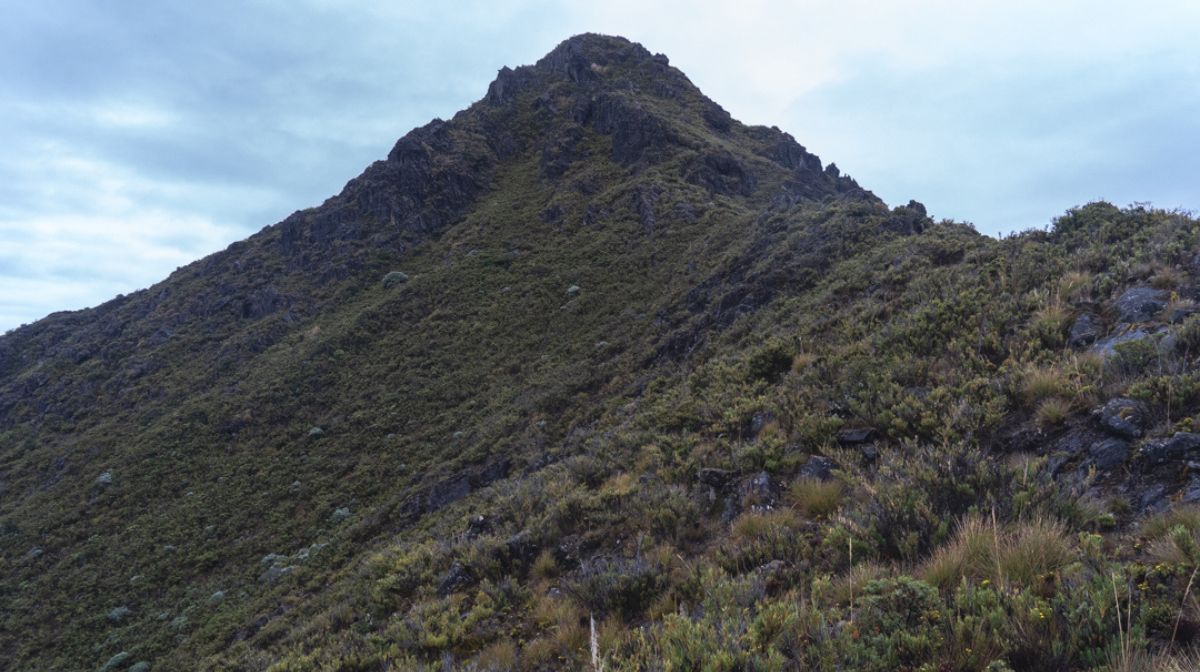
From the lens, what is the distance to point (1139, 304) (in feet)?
25.5

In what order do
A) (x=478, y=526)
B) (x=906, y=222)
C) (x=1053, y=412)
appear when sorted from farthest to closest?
(x=906, y=222), (x=478, y=526), (x=1053, y=412)

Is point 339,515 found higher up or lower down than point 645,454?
lower down

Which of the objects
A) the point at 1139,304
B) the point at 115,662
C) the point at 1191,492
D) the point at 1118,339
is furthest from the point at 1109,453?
the point at 115,662

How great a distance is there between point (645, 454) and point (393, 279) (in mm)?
35669

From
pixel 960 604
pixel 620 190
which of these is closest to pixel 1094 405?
pixel 960 604

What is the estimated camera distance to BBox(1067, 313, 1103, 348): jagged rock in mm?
7633

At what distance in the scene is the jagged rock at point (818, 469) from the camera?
711 cm

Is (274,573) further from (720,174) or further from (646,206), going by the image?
(720,174)

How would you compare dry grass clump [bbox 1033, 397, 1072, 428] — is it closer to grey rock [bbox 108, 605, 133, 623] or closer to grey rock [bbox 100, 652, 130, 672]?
grey rock [bbox 100, 652, 130, 672]

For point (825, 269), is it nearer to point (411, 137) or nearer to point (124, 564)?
point (124, 564)

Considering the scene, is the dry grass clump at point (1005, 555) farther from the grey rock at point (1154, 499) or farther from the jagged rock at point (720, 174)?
the jagged rock at point (720, 174)

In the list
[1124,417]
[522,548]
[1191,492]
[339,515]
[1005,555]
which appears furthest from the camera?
[339,515]

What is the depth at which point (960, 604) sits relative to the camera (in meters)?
3.63

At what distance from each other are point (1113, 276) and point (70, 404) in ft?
172
